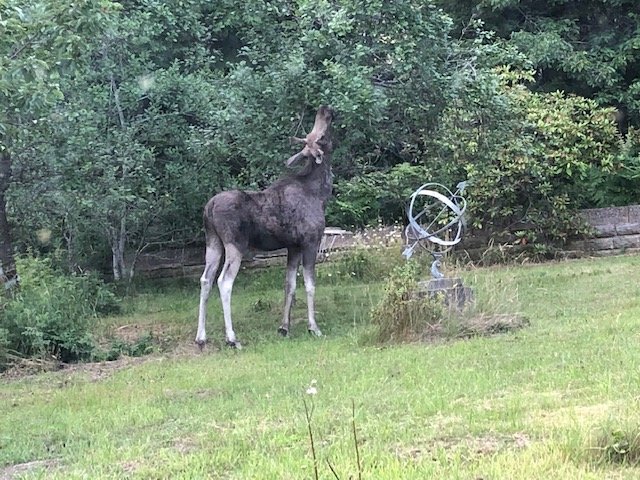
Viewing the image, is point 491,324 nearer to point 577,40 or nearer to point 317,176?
point 317,176

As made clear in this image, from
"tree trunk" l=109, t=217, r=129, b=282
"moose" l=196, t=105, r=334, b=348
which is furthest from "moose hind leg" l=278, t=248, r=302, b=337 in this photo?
"tree trunk" l=109, t=217, r=129, b=282

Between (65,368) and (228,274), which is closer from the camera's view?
(65,368)

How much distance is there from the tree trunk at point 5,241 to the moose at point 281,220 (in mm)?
3341

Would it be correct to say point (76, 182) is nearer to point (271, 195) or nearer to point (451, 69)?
point (271, 195)

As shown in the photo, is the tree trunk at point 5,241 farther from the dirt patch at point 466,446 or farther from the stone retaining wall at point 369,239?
the dirt patch at point 466,446

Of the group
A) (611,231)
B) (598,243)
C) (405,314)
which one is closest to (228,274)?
(405,314)

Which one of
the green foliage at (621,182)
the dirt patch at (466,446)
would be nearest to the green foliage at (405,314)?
the dirt patch at (466,446)

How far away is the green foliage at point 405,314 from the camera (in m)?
9.16

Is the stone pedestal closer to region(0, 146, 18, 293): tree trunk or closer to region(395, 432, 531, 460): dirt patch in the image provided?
region(395, 432, 531, 460): dirt patch

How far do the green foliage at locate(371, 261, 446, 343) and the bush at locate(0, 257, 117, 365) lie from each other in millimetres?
3364

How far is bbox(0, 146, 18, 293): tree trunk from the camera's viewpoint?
40.6ft

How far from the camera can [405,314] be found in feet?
30.2

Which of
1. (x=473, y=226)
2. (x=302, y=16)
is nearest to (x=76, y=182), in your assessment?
(x=302, y=16)

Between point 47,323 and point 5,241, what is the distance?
4006 millimetres
